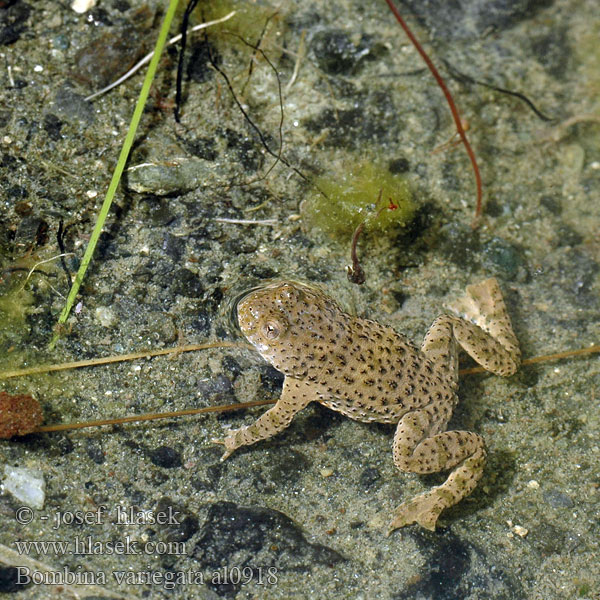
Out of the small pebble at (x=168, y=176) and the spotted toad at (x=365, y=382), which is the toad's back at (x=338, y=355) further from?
the small pebble at (x=168, y=176)

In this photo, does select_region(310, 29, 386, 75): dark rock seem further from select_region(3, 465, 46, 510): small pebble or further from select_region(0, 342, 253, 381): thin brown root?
select_region(3, 465, 46, 510): small pebble

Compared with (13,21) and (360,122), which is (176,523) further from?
(13,21)

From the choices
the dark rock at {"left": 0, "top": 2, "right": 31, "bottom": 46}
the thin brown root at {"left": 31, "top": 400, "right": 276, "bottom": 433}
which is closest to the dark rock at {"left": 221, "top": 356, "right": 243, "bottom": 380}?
the thin brown root at {"left": 31, "top": 400, "right": 276, "bottom": 433}

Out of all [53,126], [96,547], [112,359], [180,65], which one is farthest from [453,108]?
[96,547]

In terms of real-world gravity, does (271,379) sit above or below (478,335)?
above

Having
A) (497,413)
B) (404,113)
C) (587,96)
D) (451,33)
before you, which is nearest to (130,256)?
(404,113)

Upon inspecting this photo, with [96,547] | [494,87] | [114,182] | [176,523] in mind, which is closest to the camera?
[96,547]
